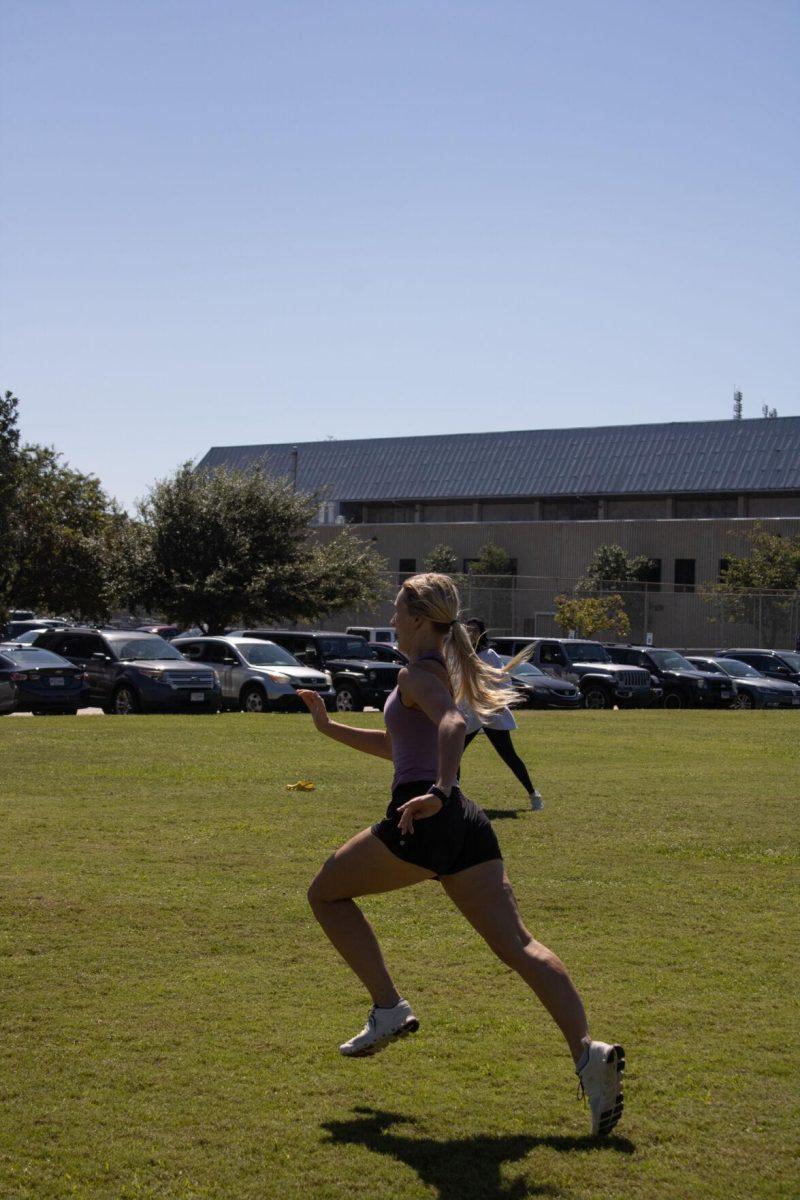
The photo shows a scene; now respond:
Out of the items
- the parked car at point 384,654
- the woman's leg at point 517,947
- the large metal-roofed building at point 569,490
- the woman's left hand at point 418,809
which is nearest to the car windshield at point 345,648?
the parked car at point 384,654

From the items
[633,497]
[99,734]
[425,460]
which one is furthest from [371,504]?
[99,734]

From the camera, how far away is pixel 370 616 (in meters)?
56.2

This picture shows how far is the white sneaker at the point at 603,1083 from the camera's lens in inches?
191

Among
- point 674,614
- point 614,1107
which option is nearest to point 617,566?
point 674,614

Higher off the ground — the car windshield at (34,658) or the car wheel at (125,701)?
the car windshield at (34,658)

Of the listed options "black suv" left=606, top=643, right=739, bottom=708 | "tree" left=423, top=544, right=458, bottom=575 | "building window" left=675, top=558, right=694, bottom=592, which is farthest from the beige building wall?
"black suv" left=606, top=643, right=739, bottom=708

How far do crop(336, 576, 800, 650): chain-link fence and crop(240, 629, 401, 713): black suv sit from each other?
17.6m

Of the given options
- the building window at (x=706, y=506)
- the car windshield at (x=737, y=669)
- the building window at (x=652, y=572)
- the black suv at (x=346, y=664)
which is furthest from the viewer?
the building window at (x=706, y=506)

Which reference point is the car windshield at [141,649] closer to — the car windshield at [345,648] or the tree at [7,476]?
the car windshield at [345,648]

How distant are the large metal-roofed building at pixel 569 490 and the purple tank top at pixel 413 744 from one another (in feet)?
169

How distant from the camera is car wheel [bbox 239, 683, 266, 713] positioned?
29.8 meters

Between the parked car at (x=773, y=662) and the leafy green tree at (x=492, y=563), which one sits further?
the leafy green tree at (x=492, y=563)

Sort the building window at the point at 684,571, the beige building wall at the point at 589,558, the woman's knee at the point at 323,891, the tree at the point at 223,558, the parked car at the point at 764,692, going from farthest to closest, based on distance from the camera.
→ the building window at the point at 684,571 < the beige building wall at the point at 589,558 < the tree at the point at 223,558 < the parked car at the point at 764,692 < the woman's knee at the point at 323,891

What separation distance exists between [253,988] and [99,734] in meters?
15.7
